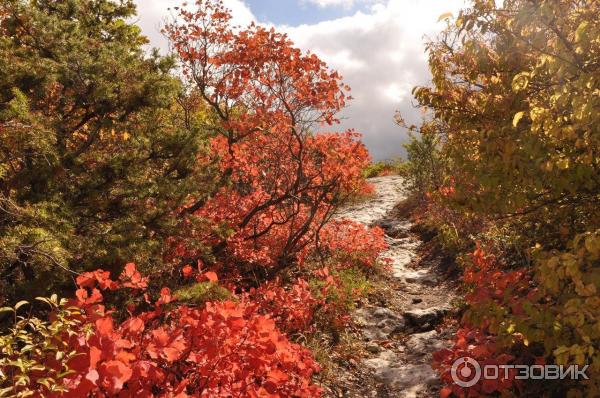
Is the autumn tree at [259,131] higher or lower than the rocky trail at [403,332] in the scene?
higher

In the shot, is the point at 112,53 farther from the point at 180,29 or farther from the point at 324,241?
the point at 324,241

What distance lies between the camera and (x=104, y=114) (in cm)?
498

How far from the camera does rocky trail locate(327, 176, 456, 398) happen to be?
19.6 feet

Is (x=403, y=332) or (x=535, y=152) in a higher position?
(x=535, y=152)

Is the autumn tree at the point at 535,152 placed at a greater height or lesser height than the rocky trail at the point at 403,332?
greater

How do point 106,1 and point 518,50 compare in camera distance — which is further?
point 106,1

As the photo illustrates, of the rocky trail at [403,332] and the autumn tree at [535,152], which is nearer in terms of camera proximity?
the autumn tree at [535,152]

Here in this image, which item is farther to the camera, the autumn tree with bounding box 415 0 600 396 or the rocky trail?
the rocky trail

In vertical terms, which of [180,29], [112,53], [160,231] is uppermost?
[180,29]

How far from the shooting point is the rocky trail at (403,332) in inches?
236

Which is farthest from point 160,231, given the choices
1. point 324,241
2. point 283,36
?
point 324,241

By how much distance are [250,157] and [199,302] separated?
4723 millimetres

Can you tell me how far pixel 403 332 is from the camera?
793 cm

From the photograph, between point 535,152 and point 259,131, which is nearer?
point 535,152
